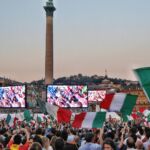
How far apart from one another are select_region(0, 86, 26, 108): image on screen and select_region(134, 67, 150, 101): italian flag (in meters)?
48.2

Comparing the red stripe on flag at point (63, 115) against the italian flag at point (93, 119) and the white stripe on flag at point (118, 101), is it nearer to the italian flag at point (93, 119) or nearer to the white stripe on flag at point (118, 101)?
the italian flag at point (93, 119)

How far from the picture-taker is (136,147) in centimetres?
835

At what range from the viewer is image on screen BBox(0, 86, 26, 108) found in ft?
186

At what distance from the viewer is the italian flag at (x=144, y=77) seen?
8008mm

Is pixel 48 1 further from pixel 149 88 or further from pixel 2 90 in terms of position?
pixel 149 88

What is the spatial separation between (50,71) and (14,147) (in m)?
67.1

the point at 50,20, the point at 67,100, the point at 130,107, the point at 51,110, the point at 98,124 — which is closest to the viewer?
the point at 98,124

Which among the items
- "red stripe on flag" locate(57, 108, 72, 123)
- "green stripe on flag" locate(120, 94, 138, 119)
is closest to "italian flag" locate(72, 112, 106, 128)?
"green stripe on flag" locate(120, 94, 138, 119)

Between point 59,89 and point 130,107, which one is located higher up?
point 59,89

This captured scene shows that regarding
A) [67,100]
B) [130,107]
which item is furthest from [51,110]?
[67,100]

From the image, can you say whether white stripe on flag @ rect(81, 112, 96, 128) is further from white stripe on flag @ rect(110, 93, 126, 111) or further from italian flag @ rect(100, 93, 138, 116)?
white stripe on flag @ rect(110, 93, 126, 111)

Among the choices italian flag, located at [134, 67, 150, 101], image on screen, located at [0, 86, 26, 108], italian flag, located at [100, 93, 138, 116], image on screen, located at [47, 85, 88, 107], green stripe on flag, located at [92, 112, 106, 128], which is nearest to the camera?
italian flag, located at [134, 67, 150, 101]

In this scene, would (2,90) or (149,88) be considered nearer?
(149,88)

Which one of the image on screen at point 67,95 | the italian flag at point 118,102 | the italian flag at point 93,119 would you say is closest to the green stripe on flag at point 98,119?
the italian flag at point 93,119
